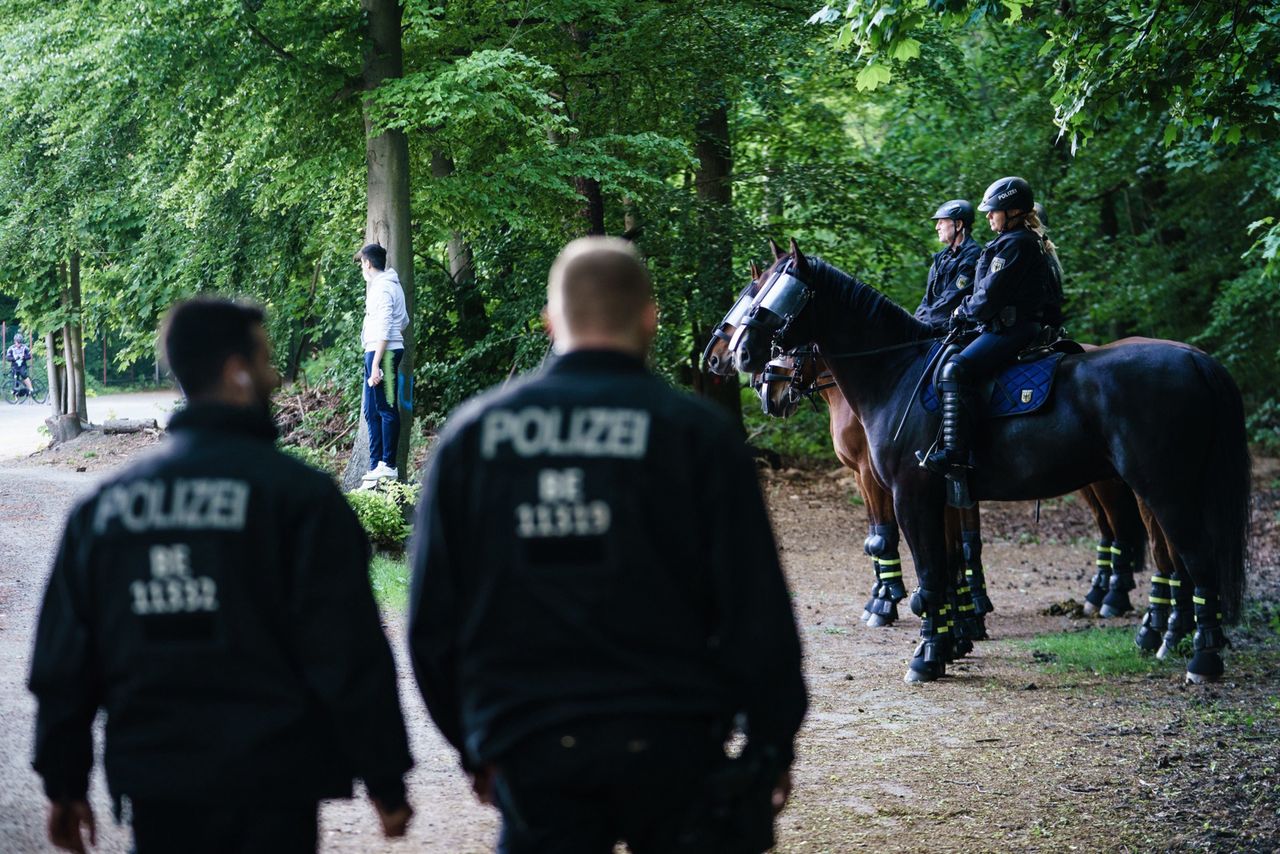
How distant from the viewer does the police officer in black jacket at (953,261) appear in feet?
32.2

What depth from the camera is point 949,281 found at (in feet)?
33.3

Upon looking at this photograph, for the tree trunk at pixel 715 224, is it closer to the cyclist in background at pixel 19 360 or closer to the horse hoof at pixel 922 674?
the horse hoof at pixel 922 674

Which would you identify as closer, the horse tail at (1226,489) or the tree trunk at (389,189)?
the horse tail at (1226,489)

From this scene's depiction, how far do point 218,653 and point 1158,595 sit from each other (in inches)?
315

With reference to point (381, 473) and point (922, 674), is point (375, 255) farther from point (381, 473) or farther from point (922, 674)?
point (922, 674)

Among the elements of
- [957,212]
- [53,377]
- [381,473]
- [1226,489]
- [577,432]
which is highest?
[957,212]

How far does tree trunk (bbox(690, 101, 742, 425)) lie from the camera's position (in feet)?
59.6

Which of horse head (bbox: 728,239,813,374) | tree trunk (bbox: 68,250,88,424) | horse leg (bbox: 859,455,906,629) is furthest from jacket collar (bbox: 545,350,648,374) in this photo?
tree trunk (bbox: 68,250,88,424)

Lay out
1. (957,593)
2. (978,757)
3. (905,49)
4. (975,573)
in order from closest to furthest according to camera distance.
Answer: (978,757) < (905,49) < (957,593) < (975,573)

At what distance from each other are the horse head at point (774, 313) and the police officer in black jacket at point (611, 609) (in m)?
6.07

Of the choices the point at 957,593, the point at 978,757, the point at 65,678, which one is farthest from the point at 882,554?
the point at 65,678

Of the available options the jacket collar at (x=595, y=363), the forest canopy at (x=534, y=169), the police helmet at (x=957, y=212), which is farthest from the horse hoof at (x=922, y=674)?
the jacket collar at (x=595, y=363)

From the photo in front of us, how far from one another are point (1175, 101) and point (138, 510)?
7245 mm

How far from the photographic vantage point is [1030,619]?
439 inches
